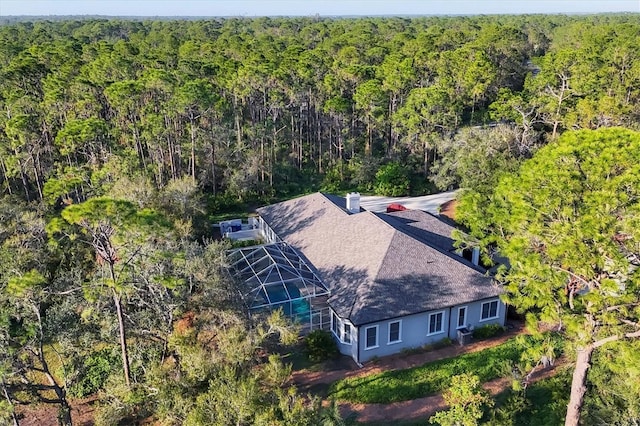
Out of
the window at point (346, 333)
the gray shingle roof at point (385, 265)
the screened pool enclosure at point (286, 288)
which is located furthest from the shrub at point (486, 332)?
the screened pool enclosure at point (286, 288)

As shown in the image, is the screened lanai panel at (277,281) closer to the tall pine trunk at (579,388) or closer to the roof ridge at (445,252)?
the roof ridge at (445,252)

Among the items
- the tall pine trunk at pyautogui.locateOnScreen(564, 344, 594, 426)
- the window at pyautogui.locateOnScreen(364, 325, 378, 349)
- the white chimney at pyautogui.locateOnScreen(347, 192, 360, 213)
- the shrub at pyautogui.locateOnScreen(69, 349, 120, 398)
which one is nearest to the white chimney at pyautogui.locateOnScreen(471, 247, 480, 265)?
the white chimney at pyautogui.locateOnScreen(347, 192, 360, 213)

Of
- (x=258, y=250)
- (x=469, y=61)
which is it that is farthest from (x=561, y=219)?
(x=469, y=61)

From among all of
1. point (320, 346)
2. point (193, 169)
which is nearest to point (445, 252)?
point (320, 346)

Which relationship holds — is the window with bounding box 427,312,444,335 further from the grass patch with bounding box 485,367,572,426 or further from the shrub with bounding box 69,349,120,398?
the shrub with bounding box 69,349,120,398

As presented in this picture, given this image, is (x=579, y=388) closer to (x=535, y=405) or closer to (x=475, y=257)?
(x=535, y=405)

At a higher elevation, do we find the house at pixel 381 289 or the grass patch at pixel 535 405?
the house at pixel 381 289
